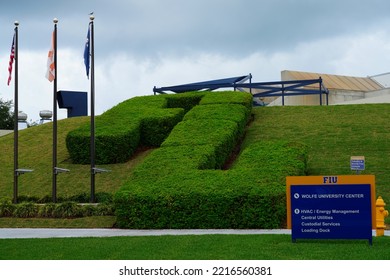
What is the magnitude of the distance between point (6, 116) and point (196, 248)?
5409 cm

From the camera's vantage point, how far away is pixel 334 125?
1025 inches

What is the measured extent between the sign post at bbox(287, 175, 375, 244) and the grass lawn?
8.6 inches

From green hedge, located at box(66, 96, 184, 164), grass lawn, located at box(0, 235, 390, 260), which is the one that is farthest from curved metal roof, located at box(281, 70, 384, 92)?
grass lawn, located at box(0, 235, 390, 260)

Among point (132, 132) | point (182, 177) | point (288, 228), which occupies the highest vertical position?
point (132, 132)

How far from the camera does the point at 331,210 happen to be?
11.4 metres

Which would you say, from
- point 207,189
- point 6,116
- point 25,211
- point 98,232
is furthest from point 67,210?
point 6,116

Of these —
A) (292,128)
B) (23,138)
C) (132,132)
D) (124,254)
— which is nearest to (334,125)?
(292,128)

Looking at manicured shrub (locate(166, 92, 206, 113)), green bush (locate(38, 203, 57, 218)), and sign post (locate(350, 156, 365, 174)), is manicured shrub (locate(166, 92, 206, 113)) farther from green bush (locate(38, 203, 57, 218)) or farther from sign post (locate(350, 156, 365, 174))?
sign post (locate(350, 156, 365, 174))

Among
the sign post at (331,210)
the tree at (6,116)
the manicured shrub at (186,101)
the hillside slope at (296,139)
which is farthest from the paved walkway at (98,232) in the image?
the tree at (6,116)

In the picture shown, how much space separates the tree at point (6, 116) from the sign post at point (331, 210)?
168 feet

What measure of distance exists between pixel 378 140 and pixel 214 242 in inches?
525

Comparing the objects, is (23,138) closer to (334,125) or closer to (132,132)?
(132,132)

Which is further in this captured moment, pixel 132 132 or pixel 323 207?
pixel 132 132

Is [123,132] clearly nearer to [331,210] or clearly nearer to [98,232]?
[98,232]
